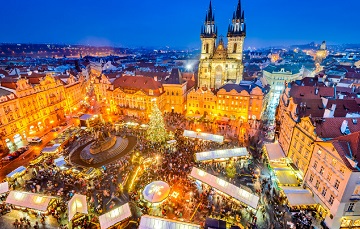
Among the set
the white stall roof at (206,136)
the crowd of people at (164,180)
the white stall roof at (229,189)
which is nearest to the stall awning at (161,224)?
the crowd of people at (164,180)

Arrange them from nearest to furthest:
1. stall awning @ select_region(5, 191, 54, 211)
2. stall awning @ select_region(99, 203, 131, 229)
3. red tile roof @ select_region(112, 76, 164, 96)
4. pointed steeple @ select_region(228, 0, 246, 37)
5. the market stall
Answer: stall awning @ select_region(99, 203, 131, 229), stall awning @ select_region(5, 191, 54, 211), the market stall, red tile roof @ select_region(112, 76, 164, 96), pointed steeple @ select_region(228, 0, 246, 37)

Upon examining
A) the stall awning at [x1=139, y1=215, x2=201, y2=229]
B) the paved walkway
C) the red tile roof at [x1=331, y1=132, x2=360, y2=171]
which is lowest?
the paved walkway

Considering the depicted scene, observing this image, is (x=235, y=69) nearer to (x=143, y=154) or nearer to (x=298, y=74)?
(x=298, y=74)

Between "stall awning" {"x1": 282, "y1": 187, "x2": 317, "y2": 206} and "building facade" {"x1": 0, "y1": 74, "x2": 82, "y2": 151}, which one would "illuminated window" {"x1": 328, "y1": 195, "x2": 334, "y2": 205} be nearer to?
"stall awning" {"x1": 282, "y1": 187, "x2": 317, "y2": 206}

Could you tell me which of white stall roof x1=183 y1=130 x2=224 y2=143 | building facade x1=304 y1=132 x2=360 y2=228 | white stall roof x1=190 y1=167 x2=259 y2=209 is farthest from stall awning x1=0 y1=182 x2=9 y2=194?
building facade x1=304 y1=132 x2=360 y2=228

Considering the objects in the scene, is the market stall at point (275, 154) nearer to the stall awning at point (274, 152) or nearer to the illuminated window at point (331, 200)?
the stall awning at point (274, 152)

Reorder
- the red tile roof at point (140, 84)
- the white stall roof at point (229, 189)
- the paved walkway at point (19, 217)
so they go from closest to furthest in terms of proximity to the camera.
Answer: the paved walkway at point (19, 217) → the white stall roof at point (229, 189) → the red tile roof at point (140, 84)
